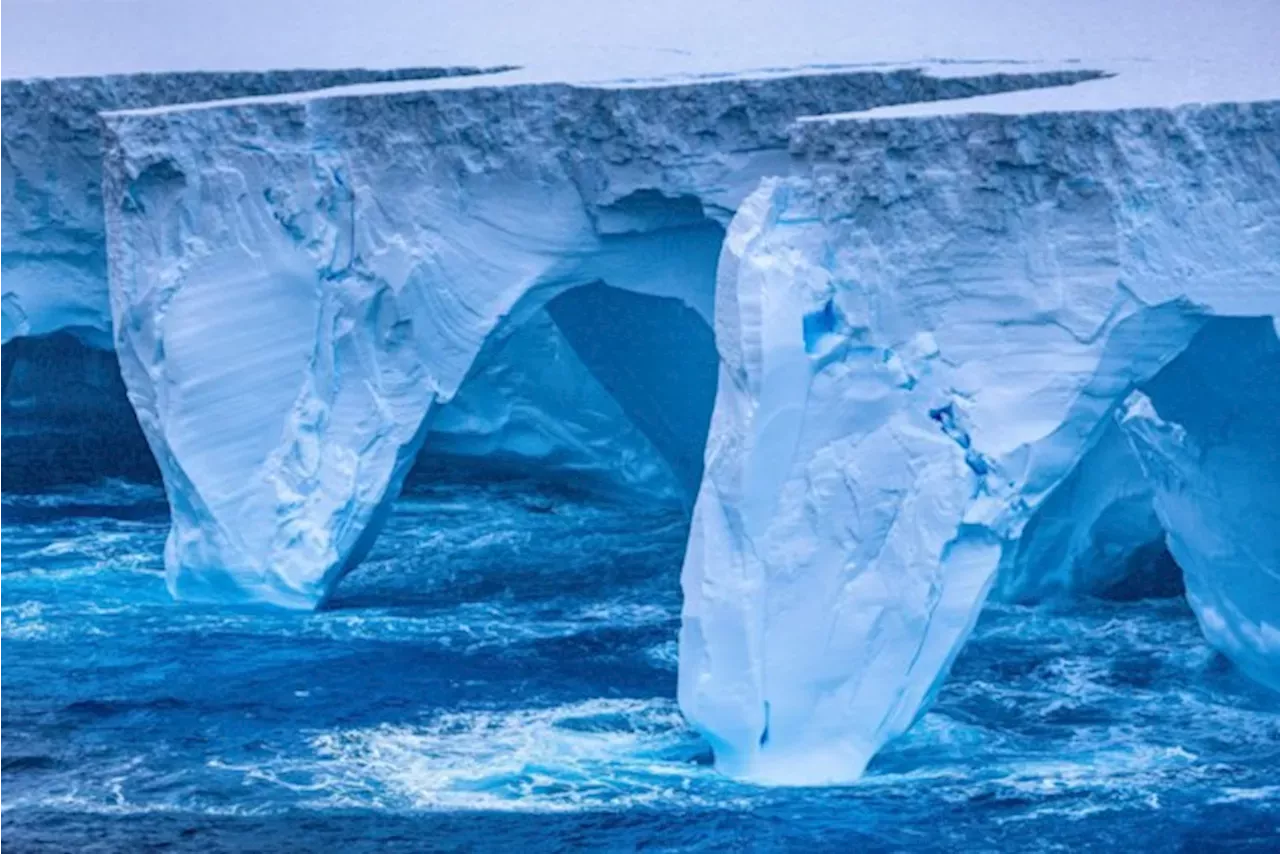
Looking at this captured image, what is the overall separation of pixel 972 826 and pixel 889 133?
3092mm

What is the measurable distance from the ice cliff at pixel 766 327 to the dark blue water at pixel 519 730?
1.51 ft

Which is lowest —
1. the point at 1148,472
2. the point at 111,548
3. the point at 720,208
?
the point at 111,548

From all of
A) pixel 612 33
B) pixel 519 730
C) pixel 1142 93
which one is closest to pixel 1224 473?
pixel 1142 93

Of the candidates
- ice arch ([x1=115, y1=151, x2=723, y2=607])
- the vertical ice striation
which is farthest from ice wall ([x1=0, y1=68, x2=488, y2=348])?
the vertical ice striation

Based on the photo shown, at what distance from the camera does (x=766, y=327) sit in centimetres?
1176

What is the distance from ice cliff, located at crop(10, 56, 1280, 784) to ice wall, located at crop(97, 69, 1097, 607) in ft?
0.06

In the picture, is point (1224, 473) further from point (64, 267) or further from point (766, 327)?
point (64, 267)

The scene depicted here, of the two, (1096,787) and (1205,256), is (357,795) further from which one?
(1205,256)

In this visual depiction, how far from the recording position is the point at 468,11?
18109mm

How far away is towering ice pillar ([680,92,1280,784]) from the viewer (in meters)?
11.8

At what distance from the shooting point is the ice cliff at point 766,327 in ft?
38.8

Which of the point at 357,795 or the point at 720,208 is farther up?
the point at 720,208

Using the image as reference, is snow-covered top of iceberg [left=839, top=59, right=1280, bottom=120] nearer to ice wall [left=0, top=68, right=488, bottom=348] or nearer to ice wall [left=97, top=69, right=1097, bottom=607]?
ice wall [left=97, top=69, right=1097, bottom=607]

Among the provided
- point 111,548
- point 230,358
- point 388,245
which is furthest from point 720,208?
point 111,548
